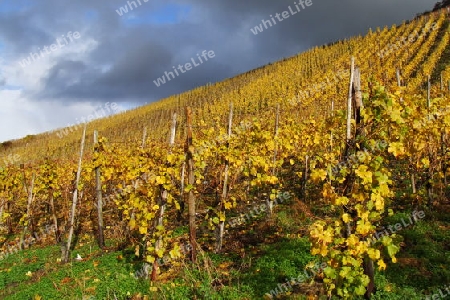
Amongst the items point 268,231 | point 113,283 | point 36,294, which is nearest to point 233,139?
point 268,231

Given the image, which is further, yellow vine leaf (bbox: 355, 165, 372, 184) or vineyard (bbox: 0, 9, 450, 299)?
vineyard (bbox: 0, 9, 450, 299)

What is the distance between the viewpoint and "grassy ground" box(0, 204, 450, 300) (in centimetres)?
741

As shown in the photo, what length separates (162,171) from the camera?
8.45 meters

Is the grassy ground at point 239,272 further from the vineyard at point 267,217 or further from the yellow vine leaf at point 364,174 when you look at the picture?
the yellow vine leaf at point 364,174

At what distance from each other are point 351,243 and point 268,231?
6482mm

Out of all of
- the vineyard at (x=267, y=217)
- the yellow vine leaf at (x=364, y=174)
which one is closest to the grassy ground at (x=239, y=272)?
the vineyard at (x=267, y=217)

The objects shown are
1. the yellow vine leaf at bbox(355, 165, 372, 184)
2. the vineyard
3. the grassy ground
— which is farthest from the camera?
the grassy ground

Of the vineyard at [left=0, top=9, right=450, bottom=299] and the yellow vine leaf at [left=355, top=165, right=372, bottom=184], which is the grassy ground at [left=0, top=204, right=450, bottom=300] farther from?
the yellow vine leaf at [left=355, top=165, right=372, bottom=184]

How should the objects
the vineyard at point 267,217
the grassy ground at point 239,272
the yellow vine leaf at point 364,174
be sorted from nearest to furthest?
the yellow vine leaf at point 364,174
the vineyard at point 267,217
the grassy ground at point 239,272

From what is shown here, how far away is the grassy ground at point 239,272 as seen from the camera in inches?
292

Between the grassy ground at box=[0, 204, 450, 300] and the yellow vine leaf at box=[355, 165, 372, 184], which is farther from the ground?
the yellow vine leaf at box=[355, 165, 372, 184]

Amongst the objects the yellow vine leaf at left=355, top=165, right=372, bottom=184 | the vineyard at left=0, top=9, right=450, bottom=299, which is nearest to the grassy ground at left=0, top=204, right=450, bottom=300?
the vineyard at left=0, top=9, right=450, bottom=299

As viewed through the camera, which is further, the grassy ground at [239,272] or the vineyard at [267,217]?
the grassy ground at [239,272]

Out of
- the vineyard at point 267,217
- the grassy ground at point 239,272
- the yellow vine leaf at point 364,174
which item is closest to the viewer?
the yellow vine leaf at point 364,174
